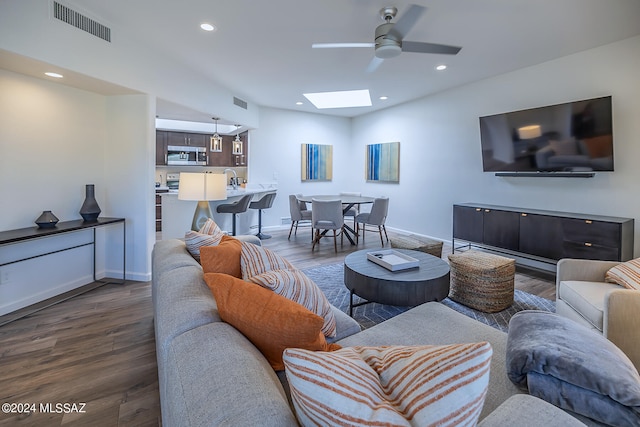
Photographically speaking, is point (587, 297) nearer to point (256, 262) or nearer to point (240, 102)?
point (256, 262)

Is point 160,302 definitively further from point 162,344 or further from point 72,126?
point 72,126

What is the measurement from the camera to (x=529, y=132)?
3951 mm

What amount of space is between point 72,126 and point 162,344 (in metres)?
3.35

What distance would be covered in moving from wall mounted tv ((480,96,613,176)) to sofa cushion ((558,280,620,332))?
6.30 ft

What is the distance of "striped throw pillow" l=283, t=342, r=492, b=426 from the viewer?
0.64 metres

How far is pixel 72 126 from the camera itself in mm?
3326

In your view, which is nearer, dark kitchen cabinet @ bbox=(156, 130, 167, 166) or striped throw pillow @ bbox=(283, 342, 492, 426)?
striped throw pillow @ bbox=(283, 342, 492, 426)

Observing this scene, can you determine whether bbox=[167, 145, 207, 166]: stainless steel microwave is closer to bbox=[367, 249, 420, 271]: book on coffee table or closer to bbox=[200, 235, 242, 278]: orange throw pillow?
bbox=[367, 249, 420, 271]: book on coffee table

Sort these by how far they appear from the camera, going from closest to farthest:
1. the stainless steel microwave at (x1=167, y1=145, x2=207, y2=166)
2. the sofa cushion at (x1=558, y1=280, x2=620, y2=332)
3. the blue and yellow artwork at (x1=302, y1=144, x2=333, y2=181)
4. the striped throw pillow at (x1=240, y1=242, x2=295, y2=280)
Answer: the striped throw pillow at (x1=240, y1=242, x2=295, y2=280)
the sofa cushion at (x1=558, y1=280, x2=620, y2=332)
the stainless steel microwave at (x1=167, y1=145, x2=207, y2=166)
the blue and yellow artwork at (x1=302, y1=144, x2=333, y2=181)

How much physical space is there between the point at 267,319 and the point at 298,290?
1.16 ft

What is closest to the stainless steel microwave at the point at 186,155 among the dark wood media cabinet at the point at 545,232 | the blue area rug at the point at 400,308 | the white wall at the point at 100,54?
the white wall at the point at 100,54

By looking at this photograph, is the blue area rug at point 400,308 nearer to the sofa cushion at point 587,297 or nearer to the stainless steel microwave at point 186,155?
the sofa cushion at point 587,297

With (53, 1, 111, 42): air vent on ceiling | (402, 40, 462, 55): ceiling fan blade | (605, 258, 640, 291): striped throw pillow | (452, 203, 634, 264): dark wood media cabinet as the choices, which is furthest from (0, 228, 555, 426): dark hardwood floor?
(402, 40, 462, 55): ceiling fan blade

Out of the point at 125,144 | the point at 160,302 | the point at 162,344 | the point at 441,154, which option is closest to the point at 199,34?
the point at 125,144
